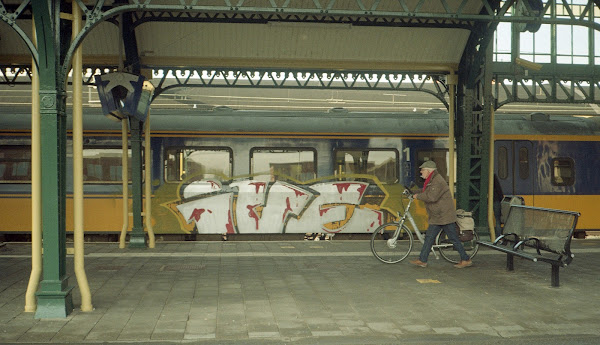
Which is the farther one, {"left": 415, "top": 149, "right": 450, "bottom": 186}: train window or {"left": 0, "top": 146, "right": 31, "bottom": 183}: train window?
{"left": 415, "top": 149, "right": 450, "bottom": 186}: train window

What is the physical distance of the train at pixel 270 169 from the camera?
14.2 m

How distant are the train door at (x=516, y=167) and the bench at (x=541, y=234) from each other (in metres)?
5.09

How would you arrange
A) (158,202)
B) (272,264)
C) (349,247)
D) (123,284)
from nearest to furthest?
A: (123,284) → (272,264) → (349,247) → (158,202)

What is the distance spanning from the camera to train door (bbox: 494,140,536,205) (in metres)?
15.1

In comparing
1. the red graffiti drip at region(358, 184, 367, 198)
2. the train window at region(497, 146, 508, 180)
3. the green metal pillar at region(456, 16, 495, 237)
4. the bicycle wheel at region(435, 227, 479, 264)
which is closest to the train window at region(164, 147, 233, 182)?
the red graffiti drip at region(358, 184, 367, 198)

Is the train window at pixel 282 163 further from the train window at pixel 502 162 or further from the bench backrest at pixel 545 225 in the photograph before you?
the bench backrest at pixel 545 225

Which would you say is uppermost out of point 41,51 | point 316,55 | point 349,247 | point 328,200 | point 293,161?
point 316,55

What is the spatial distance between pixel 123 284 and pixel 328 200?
6.84 meters

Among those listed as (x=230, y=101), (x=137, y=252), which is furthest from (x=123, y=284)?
(x=230, y=101)

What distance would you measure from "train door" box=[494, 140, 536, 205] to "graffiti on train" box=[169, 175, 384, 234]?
9.89 feet

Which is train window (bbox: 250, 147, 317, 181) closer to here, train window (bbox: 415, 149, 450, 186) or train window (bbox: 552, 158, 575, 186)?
train window (bbox: 415, 149, 450, 186)

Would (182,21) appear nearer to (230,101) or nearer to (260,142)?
(260,142)

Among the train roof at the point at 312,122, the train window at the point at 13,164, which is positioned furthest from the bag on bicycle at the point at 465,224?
the train window at the point at 13,164

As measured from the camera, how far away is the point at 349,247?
13.1 meters
